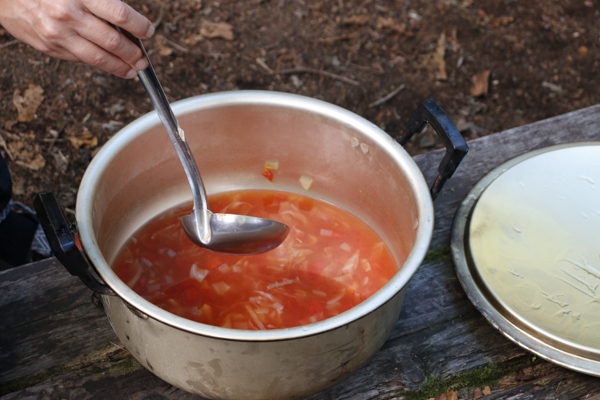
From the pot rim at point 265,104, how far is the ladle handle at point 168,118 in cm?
18

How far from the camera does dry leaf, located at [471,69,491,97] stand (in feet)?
12.0

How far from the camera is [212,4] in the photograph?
402 cm

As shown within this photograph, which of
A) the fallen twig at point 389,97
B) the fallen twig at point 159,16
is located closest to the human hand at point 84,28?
the fallen twig at point 389,97

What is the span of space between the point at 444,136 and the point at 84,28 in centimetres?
97

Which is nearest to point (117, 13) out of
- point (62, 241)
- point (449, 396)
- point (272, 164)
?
point (62, 241)

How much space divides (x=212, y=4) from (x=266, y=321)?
3217 mm

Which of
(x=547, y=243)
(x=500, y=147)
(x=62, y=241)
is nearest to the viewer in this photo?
(x=62, y=241)

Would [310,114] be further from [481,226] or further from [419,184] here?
[481,226]

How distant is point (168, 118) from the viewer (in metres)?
1.46

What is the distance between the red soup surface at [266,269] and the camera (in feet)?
5.09

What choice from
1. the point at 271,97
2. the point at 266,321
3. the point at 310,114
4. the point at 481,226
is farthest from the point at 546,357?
the point at 271,97

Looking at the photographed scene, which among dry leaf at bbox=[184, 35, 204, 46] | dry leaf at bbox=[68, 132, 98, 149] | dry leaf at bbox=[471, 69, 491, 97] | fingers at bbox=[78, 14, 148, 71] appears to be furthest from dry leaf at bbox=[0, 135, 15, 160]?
dry leaf at bbox=[471, 69, 491, 97]

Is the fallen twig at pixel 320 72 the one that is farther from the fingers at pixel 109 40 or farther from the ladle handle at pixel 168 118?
the fingers at pixel 109 40

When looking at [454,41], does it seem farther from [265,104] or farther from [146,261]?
[146,261]
